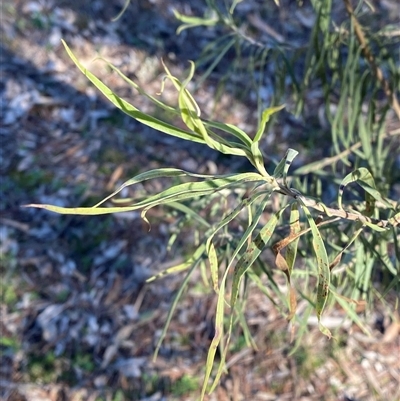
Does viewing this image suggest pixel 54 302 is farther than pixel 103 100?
No

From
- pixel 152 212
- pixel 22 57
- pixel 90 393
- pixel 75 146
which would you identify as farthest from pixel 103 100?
pixel 90 393

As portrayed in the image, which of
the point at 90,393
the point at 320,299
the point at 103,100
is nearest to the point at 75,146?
the point at 103,100

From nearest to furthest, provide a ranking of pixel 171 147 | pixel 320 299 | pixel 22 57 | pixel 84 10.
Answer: pixel 320 299 → pixel 171 147 → pixel 22 57 → pixel 84 10

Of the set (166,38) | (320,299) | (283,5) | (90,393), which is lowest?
(90,393)

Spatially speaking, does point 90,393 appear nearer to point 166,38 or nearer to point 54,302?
point 54,302

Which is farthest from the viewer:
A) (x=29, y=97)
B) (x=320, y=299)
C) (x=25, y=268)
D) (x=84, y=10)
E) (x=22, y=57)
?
(x=84, y=10)

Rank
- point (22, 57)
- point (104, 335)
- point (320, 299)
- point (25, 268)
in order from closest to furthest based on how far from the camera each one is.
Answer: point (320, 299) → point (104, 335) → point (25, 268) → point (22, 57)

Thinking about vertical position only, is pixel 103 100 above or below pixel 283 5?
below

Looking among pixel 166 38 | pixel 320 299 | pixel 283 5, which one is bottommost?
pixel 166 38

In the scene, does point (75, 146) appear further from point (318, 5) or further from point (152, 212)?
point (318, 5)
